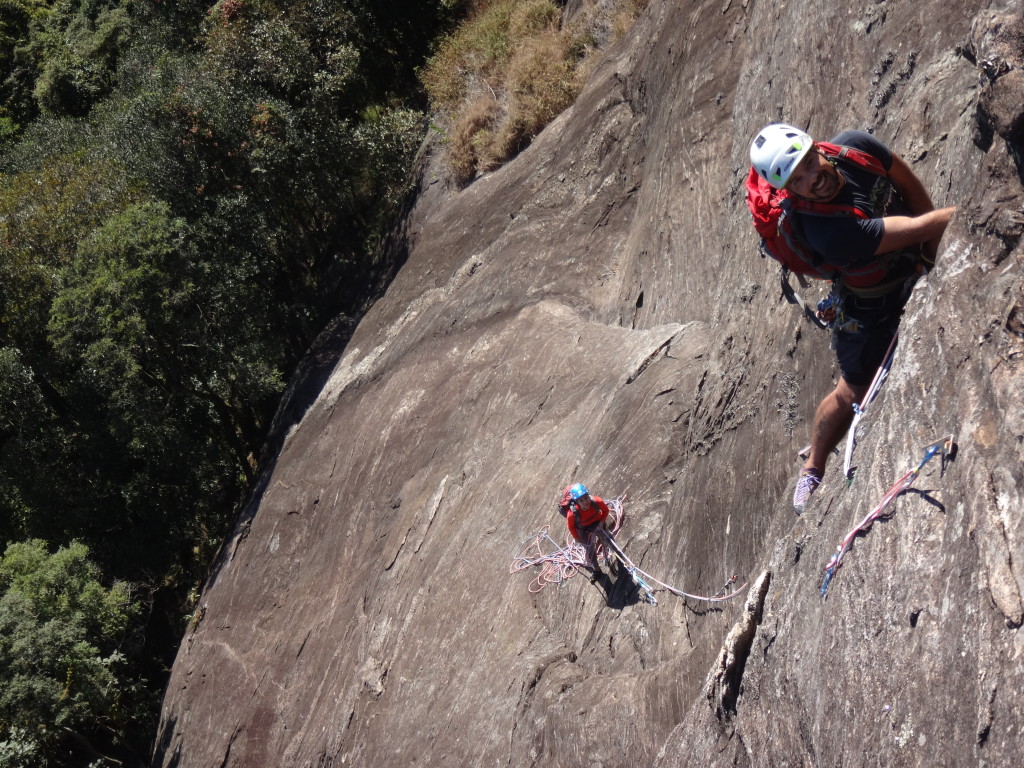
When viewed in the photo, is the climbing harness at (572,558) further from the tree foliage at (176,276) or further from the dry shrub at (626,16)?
the tree foliage at (176,276)

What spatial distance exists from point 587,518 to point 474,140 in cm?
1194

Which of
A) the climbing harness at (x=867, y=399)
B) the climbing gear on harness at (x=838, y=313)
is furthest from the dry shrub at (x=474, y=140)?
the climbing harness at (x=867, y=399)

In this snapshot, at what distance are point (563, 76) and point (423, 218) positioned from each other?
4.27 m

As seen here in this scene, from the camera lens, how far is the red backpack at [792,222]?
16.7 feet

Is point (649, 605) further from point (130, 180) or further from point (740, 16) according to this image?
point (130, 180)

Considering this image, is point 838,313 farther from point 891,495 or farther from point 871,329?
point 891,495

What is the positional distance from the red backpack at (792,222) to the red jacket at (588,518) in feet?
13.1

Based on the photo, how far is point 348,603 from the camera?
1300 centimetres

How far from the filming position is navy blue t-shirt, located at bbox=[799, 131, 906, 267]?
4.95m

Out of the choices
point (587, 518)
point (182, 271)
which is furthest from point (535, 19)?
point (587, 518)

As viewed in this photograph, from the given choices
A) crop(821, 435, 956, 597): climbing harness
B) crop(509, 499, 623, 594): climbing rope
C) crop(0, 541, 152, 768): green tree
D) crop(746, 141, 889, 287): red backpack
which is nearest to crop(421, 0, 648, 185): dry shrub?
crop(509, 499, 623, 594): climbing rope

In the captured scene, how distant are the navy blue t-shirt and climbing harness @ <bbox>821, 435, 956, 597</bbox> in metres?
1.25

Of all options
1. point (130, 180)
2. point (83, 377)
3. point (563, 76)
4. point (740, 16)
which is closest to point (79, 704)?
point (83, 377)

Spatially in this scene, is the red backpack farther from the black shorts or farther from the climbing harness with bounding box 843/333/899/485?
the climbing harness with bounding box 843/333/899/485
